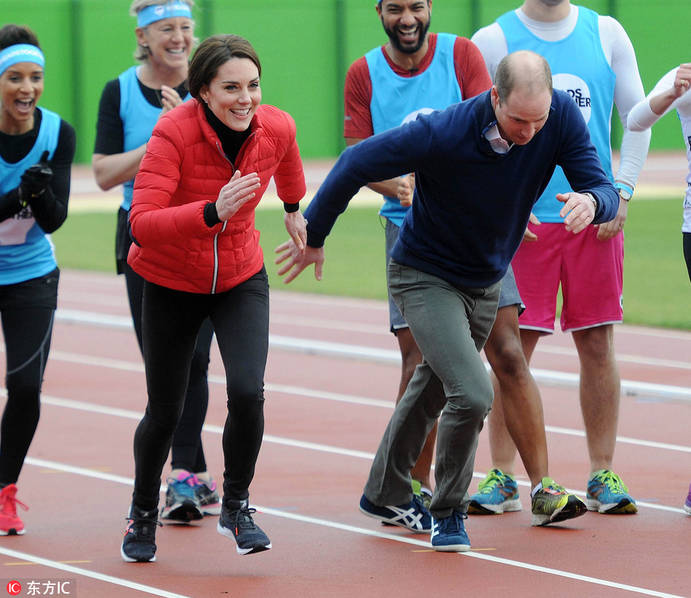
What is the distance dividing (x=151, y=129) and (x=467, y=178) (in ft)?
5.76

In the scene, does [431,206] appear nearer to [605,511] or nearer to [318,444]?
[605,511]

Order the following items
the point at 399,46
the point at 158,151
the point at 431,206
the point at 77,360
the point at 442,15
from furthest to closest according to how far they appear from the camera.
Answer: the point at 442,15 → the point at 77,360 → the point at 399,46 → the point at 431,206 → the point at 158,151

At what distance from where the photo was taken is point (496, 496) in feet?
21.1

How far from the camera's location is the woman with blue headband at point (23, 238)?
6039 mm

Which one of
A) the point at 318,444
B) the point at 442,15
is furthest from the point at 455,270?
the point at 442,15

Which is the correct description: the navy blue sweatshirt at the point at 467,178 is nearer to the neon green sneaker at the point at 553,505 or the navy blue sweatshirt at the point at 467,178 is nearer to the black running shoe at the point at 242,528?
the neon green sneaker at the point at 553,505

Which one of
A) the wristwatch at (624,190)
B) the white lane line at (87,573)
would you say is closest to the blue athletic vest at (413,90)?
the wristwatch at (624,190)

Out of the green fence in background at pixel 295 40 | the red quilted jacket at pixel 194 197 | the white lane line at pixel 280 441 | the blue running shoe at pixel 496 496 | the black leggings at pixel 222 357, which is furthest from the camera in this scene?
the green fence in background at pixel 295 40

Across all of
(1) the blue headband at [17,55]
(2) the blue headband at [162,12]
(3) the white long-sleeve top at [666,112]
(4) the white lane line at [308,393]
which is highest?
(2) the blue headband at [162,12]

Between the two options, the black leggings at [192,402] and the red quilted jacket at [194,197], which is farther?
the black leggings at [192,402]

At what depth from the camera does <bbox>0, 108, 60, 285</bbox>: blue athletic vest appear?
612 cm

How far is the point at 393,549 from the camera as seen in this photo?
19.2 feet

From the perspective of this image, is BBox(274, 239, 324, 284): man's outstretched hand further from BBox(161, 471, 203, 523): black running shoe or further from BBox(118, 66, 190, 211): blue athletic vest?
BBox(161, 471, 203, 523): black running shoe

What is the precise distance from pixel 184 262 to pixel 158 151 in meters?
0.45
